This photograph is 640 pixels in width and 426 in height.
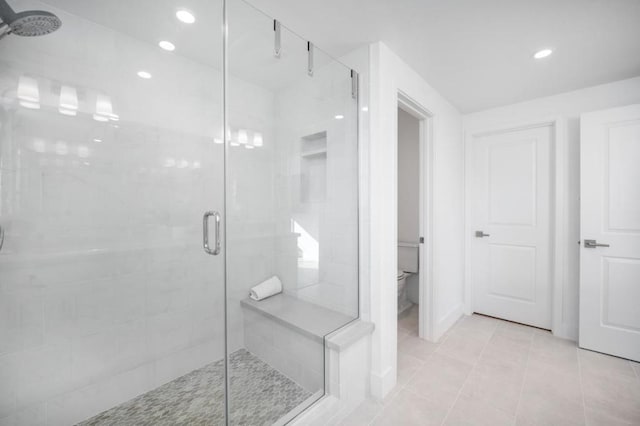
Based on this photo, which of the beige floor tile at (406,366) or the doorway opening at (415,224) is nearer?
the beige floor tile at (406,366)

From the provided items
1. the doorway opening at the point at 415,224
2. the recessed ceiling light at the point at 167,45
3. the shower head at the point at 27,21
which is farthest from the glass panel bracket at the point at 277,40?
the doorway opening at the point at 415,224

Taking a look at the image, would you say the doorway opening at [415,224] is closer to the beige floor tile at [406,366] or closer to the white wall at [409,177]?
the white wall at [409,177]

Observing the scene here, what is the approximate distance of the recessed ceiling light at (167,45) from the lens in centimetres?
137

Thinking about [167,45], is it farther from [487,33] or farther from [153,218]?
[487,33]

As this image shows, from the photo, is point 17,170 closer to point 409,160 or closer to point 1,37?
point 1,37

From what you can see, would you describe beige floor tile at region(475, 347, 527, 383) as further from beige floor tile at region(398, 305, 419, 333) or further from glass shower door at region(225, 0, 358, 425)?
glass shower door at region(225, 0, 358, 425)

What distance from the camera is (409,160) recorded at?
11.3 ft

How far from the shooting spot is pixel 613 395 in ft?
5.71

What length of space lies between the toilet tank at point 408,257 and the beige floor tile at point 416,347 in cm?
89

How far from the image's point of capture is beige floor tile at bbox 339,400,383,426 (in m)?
1.56

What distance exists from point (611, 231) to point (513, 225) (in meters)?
0.73

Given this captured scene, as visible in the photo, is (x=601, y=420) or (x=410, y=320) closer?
(x=601, y=420)

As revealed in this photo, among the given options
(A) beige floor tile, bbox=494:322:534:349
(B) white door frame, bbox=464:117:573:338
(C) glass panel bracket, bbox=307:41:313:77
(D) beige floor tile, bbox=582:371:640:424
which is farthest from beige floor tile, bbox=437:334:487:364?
(C) glass panel bracket, bbox=307:41:313:77

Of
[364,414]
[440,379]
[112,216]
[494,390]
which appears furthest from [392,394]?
[112,216]
